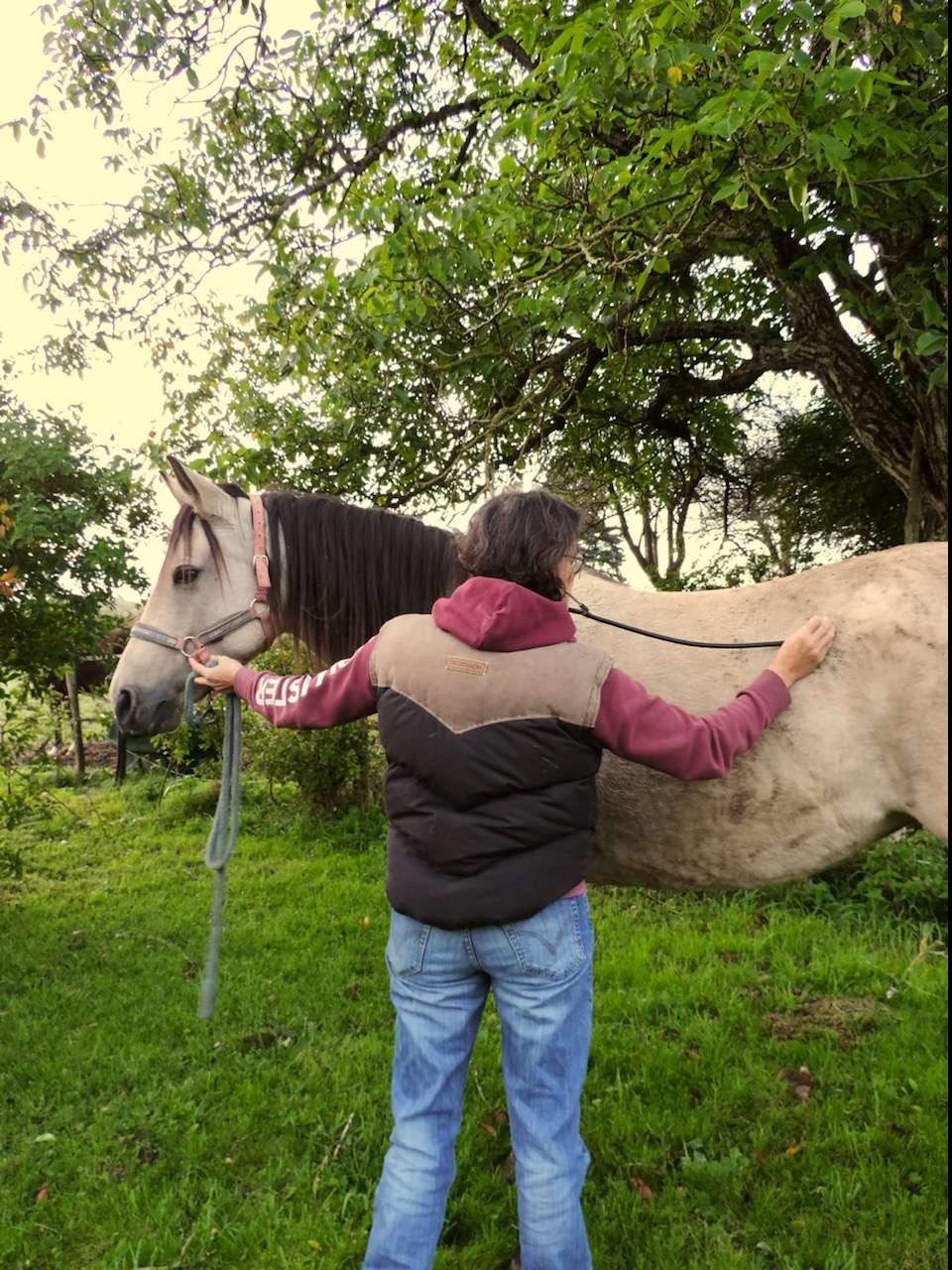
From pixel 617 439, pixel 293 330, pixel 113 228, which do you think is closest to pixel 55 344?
pixel 113 228

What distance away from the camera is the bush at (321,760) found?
749 centimetres

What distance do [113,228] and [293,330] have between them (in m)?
2.46

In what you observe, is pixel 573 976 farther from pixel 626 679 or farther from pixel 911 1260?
pixel 911 1260

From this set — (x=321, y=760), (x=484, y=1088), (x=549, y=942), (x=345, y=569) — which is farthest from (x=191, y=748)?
(x=549, y=942)

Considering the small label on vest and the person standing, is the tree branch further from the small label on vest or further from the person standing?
the small label on vest

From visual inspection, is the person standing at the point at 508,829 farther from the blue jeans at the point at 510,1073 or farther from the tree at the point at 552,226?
the tree at the point at 552,226

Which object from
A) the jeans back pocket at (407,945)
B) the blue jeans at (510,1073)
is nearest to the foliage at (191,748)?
the jeans back pocket at (407,945)

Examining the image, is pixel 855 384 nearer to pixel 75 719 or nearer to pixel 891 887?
pixel 891 887

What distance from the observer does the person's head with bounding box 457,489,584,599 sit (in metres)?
1.70

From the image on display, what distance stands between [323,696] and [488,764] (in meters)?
0.55

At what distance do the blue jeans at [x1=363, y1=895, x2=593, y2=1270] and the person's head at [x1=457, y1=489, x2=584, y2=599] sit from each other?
791 millimetres

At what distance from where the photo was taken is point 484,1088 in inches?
133

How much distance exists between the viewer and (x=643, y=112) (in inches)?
129

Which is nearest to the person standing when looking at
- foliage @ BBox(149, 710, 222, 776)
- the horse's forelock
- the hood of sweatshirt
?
the hood of sweatshirt
